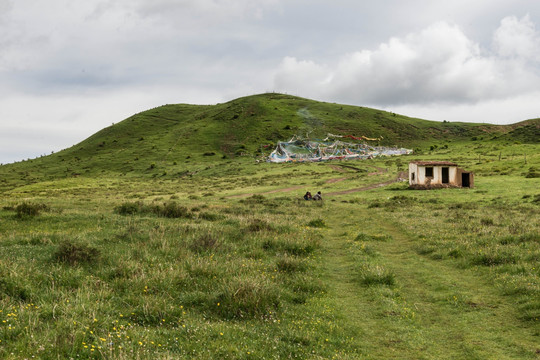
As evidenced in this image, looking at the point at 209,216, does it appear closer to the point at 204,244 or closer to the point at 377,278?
the point at 204,244

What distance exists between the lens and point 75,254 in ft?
37.5

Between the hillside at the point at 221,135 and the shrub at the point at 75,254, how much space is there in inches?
3310

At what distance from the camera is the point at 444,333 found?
8.29 metres

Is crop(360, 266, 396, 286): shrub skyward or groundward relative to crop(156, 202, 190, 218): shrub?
groundward

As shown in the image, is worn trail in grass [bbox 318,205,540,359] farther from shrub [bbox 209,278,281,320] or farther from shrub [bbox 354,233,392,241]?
shrub [bbox 354,233,392,241]

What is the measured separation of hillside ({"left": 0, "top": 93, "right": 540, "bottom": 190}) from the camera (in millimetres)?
116938

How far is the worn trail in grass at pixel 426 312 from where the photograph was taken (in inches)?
295

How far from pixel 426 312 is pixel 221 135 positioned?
471 ft

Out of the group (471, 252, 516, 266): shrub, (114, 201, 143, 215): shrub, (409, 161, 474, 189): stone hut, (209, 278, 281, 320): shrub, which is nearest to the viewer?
(209, 278, 281, 320): shrub

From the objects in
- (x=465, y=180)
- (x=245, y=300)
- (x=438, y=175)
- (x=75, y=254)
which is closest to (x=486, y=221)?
(x=245, y=300)

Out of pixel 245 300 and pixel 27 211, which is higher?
pixel 27 211

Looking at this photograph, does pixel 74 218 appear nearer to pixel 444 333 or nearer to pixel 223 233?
pixel 223 233

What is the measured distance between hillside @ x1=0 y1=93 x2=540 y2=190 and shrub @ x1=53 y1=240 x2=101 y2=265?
276 feet

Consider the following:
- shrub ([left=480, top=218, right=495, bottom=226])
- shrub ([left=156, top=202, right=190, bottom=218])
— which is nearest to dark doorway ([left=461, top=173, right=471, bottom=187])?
shrub ([left=480, top=218, right=495, bottom=226])
